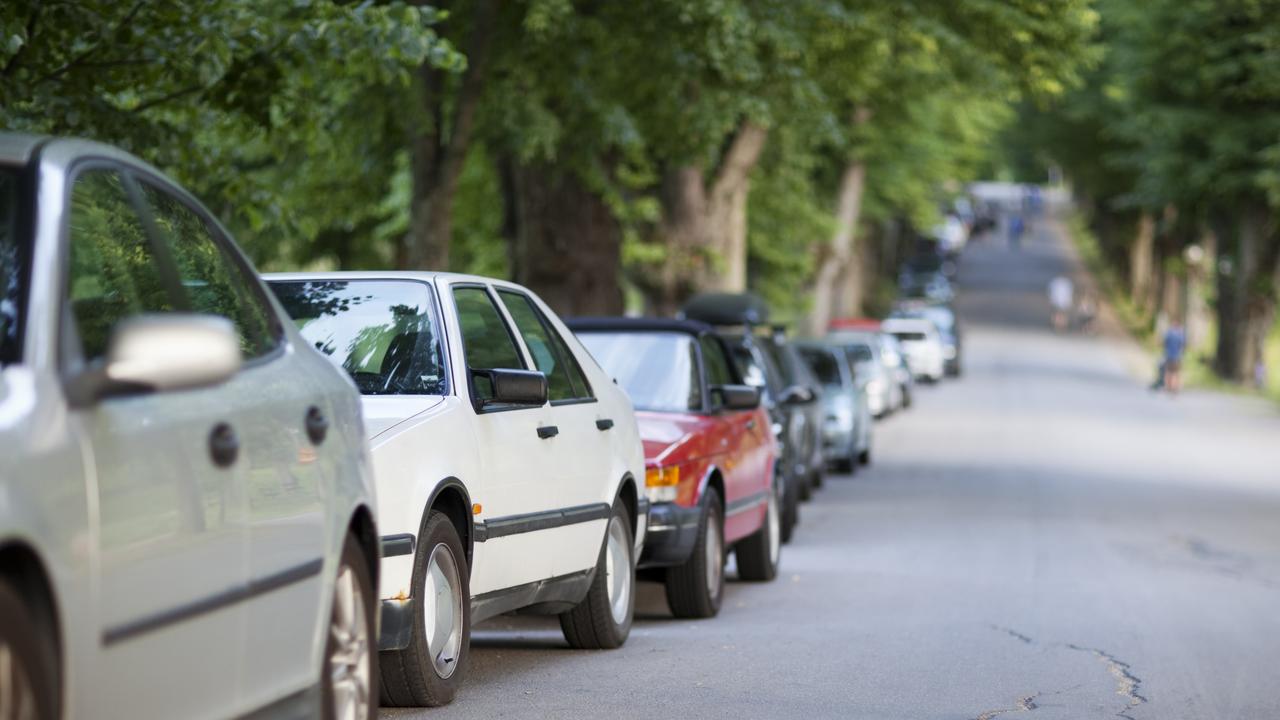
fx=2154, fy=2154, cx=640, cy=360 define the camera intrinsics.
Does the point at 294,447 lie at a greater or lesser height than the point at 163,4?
lesser

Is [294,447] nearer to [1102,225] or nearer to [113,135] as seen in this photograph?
[113,135]

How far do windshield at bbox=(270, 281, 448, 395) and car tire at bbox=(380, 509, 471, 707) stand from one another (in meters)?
0.63

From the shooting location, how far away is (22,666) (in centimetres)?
377

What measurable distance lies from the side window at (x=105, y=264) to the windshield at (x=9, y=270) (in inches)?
4.8

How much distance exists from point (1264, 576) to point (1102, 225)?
76893mm

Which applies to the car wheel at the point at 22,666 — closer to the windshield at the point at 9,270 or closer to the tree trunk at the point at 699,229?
the windshield at the point at 9,270

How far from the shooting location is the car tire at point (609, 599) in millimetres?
9820

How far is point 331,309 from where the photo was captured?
336 inches

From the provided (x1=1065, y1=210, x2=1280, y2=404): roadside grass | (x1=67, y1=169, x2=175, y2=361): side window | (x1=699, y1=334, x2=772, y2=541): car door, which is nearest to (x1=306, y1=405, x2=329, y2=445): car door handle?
(x1=67, y1=169, x2=175, y2=361): side window

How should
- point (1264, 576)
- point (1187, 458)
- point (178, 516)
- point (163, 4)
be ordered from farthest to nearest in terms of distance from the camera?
point (1187, 458) < point (1264, 576) < point (163, 4) < point (178, 516)

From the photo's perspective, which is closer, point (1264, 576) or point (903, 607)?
point (903, 607)

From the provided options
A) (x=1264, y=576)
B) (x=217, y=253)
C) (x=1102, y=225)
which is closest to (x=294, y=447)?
(x=217, y=253)

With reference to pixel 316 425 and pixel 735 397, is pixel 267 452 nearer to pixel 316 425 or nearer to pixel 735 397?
pixel 316 425

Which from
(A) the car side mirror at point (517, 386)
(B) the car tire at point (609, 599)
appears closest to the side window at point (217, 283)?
(A) the car side mirror at point (517, 386)
